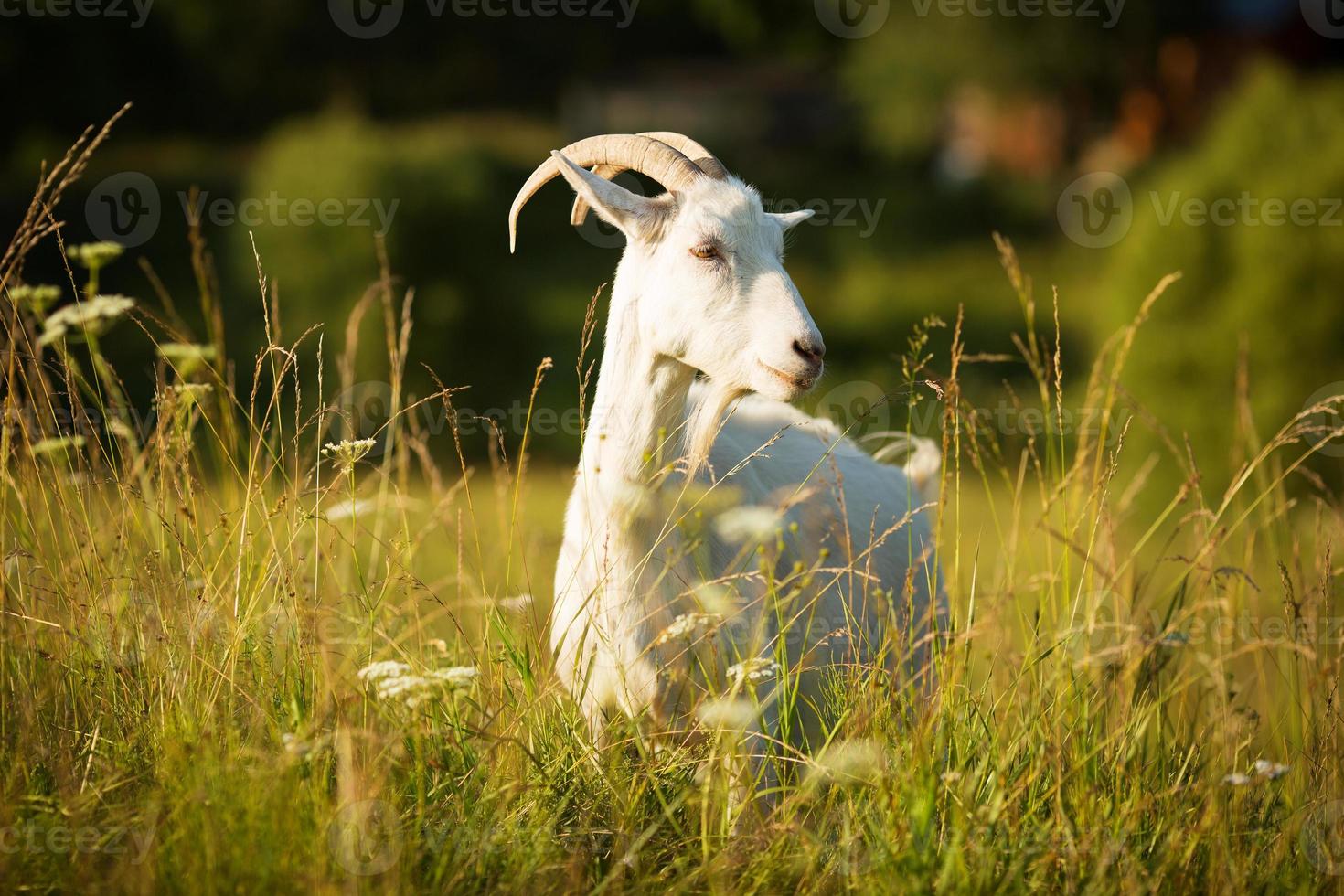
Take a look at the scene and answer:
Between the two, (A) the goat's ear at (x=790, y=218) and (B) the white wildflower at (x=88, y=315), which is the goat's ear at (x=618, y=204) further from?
(B) the white wildflower at (x=88, y=315)

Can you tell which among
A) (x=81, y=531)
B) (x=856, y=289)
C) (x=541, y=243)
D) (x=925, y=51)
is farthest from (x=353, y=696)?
(x=925, y=51)

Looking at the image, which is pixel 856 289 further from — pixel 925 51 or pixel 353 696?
pixel 353 696

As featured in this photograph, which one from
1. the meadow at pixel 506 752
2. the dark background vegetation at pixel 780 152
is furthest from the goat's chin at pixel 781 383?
the dark background vegetation at pixel 780 152

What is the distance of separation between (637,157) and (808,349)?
2.60ft

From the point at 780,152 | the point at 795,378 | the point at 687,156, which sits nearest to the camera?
the point at 795,378

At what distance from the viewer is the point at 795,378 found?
3188 millimetres

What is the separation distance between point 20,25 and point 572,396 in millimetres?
13016

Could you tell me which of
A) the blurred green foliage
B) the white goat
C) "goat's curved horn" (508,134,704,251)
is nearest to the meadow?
the white goat

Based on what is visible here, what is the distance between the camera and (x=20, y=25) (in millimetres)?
22203

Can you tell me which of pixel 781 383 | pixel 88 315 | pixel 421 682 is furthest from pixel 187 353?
pixel 781 383

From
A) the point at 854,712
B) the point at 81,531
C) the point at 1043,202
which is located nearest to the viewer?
the point at 854,712

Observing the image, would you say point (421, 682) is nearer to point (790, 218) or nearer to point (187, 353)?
point (187, 353)

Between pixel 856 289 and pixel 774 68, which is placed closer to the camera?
pixel 856 289

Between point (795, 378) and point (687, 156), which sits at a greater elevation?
point (687, 156)
